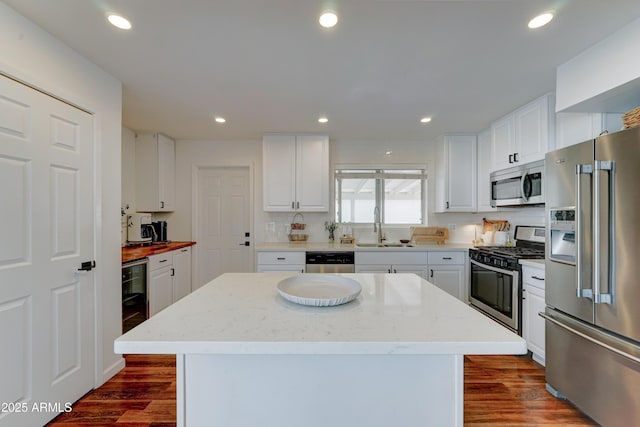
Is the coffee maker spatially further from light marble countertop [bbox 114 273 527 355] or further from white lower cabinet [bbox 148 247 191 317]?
light marble countertop [bbox 114 273 527 355]

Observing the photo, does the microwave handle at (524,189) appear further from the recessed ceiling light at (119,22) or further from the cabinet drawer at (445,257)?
the recessed ceiling light at (119,22)

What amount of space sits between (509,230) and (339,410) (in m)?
3.34

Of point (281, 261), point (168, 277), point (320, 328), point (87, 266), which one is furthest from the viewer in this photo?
point (281, 261)

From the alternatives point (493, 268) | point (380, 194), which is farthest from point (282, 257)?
point (493, 268)

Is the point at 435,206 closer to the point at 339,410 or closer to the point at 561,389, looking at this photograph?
the point at 561,389

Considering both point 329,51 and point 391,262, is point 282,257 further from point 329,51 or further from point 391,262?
point 329,51

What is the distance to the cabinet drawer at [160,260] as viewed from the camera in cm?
287

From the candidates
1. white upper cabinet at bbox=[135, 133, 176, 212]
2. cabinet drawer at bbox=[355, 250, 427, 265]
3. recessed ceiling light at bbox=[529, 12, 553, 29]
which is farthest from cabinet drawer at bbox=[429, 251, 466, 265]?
white upper cabinet at bbox=[135, 133, 176, 212]

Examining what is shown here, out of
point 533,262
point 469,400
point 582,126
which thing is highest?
point 582,126

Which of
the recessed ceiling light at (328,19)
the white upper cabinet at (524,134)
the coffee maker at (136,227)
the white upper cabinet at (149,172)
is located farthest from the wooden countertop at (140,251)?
the white upper cabinet at (524,134)

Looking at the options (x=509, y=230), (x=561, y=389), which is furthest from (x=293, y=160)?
(x=561, y=389)

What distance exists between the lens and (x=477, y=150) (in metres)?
3.61

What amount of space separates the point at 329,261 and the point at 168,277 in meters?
1.92

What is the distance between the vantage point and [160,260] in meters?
3.05
